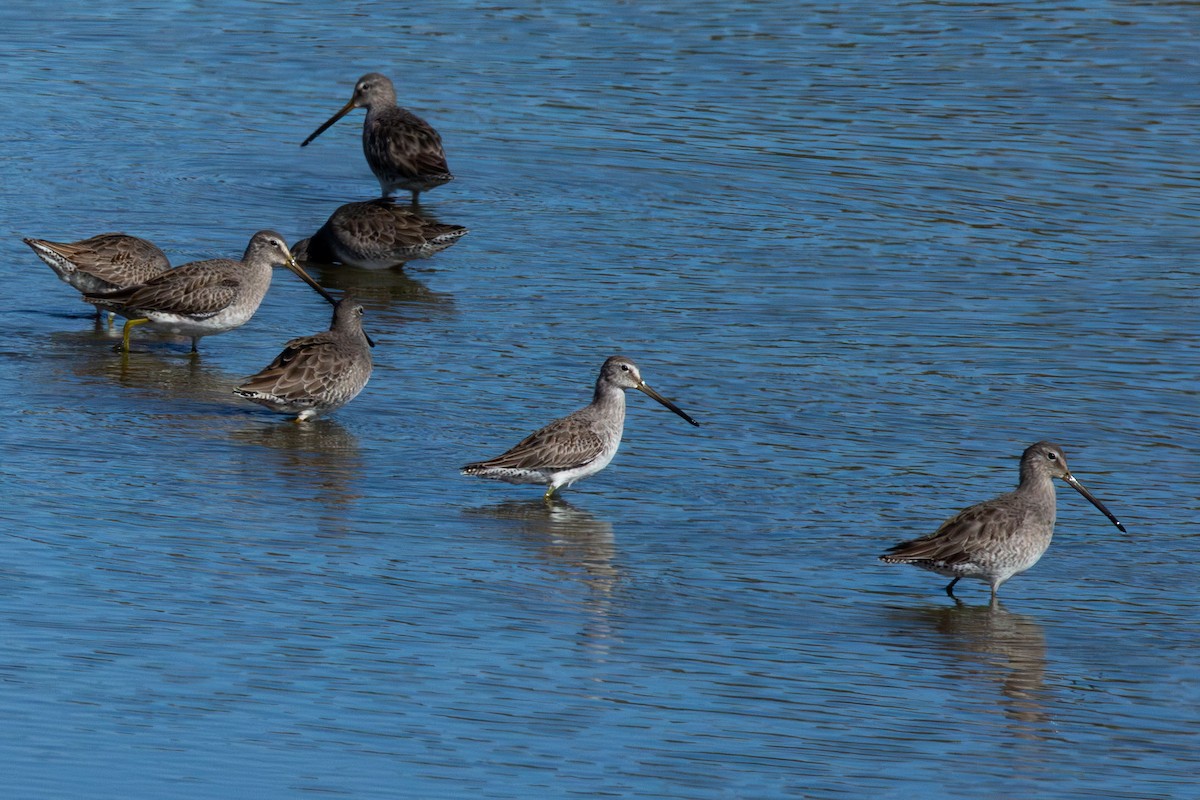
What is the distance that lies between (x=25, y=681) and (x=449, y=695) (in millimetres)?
1841

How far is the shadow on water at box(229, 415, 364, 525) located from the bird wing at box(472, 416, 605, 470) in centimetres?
84

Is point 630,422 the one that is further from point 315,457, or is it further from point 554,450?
point 315,457

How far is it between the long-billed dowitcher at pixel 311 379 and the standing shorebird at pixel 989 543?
416cm

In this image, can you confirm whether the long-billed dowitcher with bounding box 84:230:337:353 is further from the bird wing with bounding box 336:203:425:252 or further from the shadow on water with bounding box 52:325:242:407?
the bird wing with bounding box 336:203:425:252

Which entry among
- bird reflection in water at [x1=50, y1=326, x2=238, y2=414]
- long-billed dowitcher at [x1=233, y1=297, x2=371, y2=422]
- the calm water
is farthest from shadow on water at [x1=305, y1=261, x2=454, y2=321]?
long-billed dowitcher at [x1=233, y1=297, x2=371, y2=422]

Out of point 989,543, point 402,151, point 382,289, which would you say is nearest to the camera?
point 989,543

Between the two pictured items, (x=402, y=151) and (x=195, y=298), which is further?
(x=402, y=151)

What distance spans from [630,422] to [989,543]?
3.89 metres

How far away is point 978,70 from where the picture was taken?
24484 mm

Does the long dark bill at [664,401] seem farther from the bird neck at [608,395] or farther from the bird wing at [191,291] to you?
the bird wing at [191,291]

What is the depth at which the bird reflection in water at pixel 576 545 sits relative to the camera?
1030 cm

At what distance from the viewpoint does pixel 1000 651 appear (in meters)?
10.3

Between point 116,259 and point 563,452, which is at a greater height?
point 116,259

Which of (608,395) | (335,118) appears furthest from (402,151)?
(608,395)
